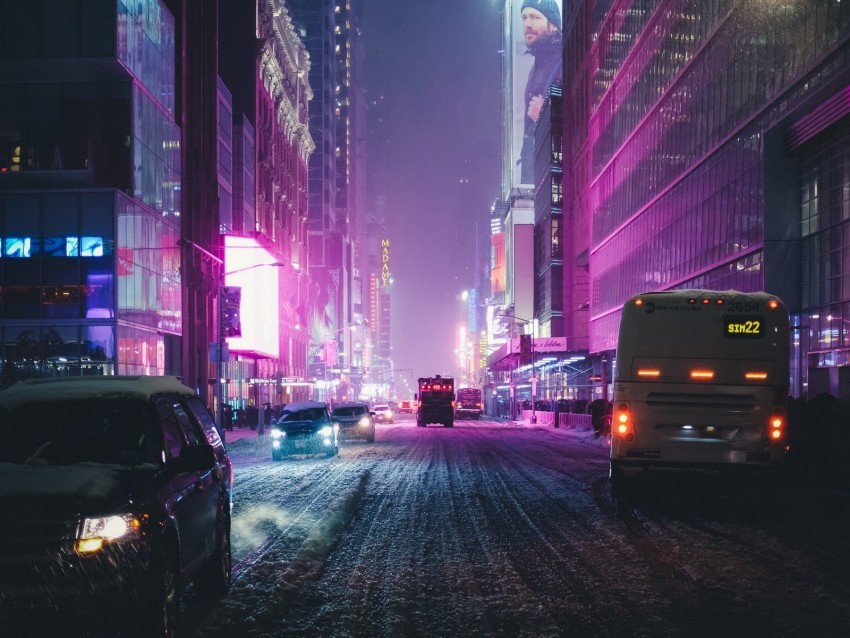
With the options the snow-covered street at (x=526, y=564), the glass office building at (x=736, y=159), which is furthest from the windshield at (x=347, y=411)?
the snow-covered street at (x=526, y=564)

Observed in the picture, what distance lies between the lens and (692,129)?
159 ft

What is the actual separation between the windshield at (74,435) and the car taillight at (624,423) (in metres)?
8.81

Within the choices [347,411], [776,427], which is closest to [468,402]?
[347,411]

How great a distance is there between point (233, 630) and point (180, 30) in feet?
165

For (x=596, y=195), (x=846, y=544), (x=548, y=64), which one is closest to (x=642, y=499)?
(x=846, y=544)

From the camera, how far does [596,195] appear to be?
257ft

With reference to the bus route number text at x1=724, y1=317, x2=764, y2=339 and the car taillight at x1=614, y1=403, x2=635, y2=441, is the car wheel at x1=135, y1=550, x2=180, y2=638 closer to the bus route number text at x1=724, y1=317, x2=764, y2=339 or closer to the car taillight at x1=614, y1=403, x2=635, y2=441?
the car taillight at x1=614, y1=403, x2=635, y2=441

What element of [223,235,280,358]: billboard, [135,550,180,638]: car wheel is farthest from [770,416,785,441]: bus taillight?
[223,235,280,358]: billboard

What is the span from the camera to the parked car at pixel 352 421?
3922 cm

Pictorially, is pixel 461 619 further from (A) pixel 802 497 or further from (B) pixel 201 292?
(B) pixel 201 292

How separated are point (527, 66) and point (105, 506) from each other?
625 ft

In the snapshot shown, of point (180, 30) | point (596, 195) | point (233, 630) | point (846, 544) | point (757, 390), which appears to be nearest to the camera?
point (233, 630)

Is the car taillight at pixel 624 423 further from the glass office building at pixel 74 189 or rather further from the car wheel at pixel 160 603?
the glass office building at pixel 74 189

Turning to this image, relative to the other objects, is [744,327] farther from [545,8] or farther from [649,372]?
[545,8]
